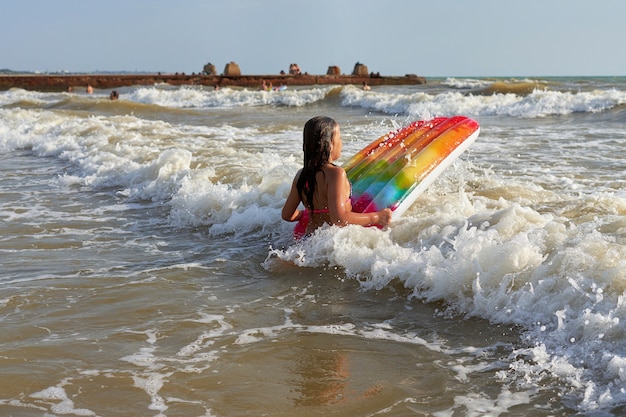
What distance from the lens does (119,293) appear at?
468 cm

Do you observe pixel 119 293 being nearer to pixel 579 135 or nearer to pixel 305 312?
pixel 305 312

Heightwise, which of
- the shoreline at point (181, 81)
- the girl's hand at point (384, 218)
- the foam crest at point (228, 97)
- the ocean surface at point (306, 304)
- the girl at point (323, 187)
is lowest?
the ocean surface at point (306, 304)

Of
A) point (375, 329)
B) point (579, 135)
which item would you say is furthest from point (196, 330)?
point (579, 135)

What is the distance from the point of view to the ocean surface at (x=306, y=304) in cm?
312

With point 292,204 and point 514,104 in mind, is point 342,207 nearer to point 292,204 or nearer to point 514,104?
point 292,204

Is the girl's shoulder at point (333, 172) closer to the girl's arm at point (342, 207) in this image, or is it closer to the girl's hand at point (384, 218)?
the girl's arm at point (342, 207)

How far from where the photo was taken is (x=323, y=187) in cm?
515

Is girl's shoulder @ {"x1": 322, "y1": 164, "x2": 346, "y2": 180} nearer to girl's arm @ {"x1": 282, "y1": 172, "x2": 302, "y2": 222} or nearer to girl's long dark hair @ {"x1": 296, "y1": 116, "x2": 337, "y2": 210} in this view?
girl's long dark hair @ {"x1": 296, "y1": 116, "x2": 337, "y2": 210}

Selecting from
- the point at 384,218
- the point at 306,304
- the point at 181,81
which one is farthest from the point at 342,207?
the point at 181,81

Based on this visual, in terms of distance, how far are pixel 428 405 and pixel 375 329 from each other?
0.95 metres

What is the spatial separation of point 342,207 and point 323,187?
0.20 m

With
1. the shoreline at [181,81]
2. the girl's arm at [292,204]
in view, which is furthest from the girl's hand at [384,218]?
the shoreline at [181,81]

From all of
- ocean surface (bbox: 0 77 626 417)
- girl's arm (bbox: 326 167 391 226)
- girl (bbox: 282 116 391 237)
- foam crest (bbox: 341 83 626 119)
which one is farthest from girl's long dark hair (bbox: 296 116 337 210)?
foam crest (bbox: 341 83 626 119)

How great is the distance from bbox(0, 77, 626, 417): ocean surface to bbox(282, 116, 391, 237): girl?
0.12 m
